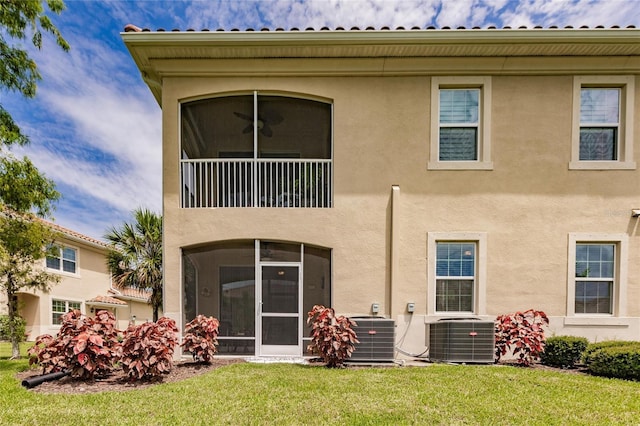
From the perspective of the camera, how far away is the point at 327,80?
7.50m

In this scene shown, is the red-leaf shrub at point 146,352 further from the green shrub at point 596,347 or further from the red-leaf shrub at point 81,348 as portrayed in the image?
the green shrub at point 596,347

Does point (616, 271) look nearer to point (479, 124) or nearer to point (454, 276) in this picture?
point (454, 276)

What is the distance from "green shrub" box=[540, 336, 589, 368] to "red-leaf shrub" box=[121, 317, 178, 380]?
722cm

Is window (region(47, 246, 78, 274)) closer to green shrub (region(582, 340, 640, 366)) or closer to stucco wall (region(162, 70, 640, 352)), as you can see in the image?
stucco wall (region(162, 70, 640, 352))

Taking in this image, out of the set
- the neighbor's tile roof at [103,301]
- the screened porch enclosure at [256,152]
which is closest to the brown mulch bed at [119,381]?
the screened porch enclosure at [256,152]

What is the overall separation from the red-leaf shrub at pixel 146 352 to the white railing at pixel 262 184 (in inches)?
118

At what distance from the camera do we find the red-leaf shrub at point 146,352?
5262 millimetres

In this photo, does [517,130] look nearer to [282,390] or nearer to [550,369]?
[550,369]

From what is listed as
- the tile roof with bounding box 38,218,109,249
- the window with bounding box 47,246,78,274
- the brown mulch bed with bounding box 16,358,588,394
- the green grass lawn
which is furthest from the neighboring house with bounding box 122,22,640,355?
the window with bounding box 47,246,78,274

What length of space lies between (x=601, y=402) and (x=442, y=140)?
5395 millimetres

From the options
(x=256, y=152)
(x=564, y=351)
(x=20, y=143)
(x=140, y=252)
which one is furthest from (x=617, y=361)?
(x=140, y=252)

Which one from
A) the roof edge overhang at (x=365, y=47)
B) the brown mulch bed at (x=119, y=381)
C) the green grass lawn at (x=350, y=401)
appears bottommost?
the brown mulch bed at (x=119, y=381)

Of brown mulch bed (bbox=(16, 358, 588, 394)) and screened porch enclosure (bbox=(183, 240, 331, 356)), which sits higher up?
screened porch enclosure (bbox=(183, 240, 331, 356))

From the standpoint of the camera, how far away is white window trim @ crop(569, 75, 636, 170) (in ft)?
23.4
